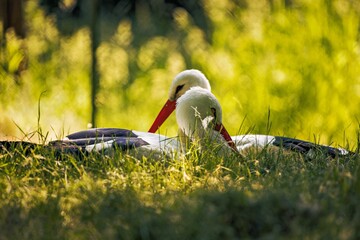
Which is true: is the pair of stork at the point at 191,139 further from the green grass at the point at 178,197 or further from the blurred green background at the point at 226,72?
the blurred green background at the point at 226,72

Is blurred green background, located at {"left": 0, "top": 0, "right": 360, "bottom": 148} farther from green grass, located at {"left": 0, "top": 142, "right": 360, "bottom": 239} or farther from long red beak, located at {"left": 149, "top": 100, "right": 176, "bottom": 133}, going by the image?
green grass, located at {"left": 0, "top": 142, "right": 360, "bottom": 239}

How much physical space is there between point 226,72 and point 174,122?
658 millimetres

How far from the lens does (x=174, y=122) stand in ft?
21.1

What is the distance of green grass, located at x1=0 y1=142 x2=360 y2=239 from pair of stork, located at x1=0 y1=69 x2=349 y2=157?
0.51ft

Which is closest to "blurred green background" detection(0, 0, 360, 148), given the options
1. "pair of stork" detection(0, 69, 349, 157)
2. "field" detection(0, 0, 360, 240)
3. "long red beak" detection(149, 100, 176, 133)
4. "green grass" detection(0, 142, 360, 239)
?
"field" detection(0, 0, 360, 240)

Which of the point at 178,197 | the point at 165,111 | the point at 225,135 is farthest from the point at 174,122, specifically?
the point at 178,197

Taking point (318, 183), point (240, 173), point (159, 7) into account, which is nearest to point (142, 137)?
point (240, 173)

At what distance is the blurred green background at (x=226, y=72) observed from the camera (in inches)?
225

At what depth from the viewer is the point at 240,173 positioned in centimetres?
347

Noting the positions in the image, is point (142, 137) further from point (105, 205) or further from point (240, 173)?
point (105, 205)

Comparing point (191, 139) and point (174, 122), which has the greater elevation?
point (174, 122)

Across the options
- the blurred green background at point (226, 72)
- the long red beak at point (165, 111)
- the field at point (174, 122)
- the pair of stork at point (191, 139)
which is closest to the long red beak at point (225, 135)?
the pair of stork at point (191, 139)

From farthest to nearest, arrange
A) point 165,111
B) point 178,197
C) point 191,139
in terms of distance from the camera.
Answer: point 165,111
point 191,139
point 178,197

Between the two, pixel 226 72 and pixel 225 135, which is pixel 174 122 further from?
pixel 225 135
